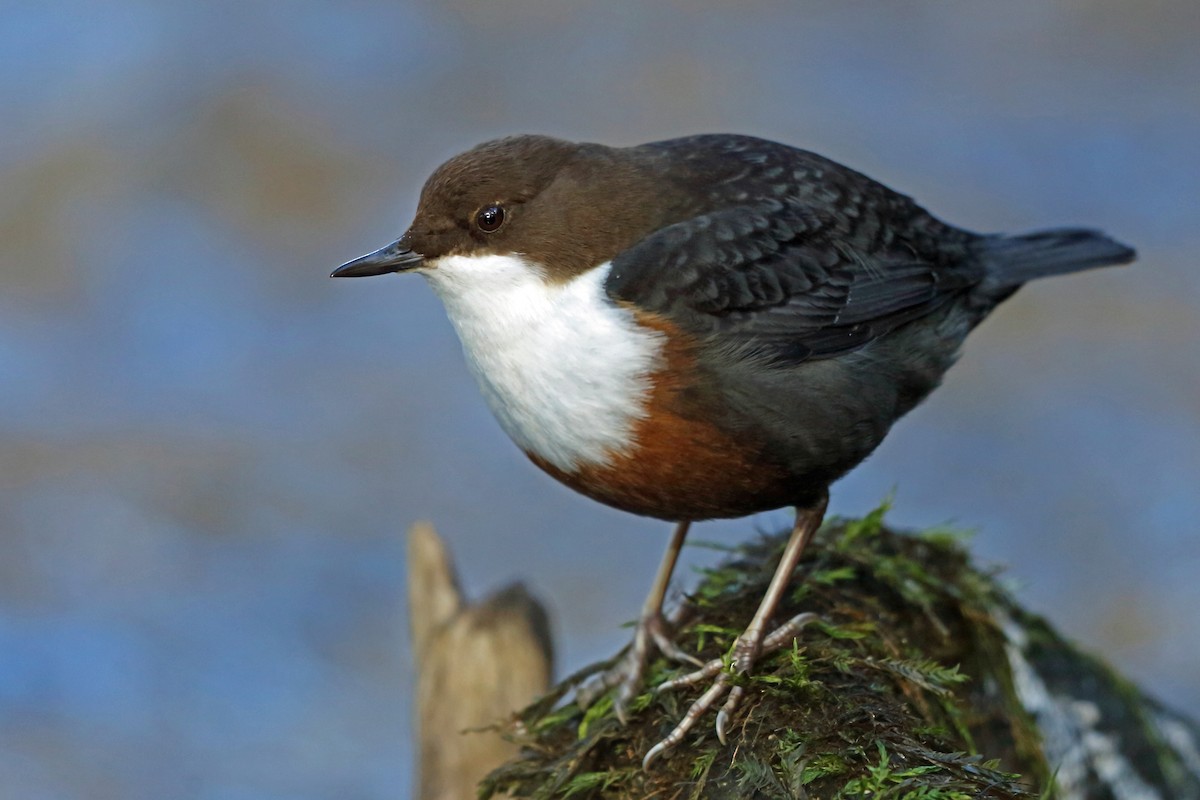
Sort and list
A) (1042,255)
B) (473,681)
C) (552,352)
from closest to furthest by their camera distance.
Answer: (552,352)
(473,681)
(1042,255)

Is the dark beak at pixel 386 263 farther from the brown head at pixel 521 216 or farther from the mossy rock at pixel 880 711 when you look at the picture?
the mossy rock at pixel 880 711

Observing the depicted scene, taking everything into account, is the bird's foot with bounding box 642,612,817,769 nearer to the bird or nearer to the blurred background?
the bird

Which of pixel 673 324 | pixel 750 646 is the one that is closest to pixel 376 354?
pixel 673 324

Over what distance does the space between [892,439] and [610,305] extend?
16.1ft

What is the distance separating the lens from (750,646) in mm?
3352

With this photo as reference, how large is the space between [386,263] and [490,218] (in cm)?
27

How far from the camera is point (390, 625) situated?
24.2 ft

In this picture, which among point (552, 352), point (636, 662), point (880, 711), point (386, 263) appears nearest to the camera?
point (880, 711)

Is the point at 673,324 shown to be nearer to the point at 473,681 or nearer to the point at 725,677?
the point at 725,677

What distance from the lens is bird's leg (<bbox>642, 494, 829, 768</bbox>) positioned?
10.5 ft

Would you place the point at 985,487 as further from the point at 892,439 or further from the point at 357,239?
the point at 357,239

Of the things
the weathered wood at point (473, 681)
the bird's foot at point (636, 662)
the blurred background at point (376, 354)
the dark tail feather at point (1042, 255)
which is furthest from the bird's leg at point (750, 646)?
the blurred background at point (376, 354)

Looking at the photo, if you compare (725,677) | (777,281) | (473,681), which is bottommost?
Answer: (725,677)

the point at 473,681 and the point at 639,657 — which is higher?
the point at 473,681
